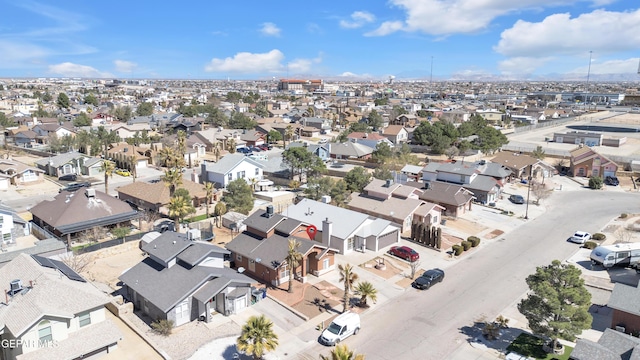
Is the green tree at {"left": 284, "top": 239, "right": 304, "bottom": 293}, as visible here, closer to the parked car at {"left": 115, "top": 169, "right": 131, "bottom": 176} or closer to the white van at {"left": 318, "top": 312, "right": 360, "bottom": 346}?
the white van at {"left": 318, "top": 312, "right": 360, "bottom": 346}

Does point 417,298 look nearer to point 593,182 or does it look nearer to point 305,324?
point 305,324

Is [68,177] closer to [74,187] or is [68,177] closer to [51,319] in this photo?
[74,187]

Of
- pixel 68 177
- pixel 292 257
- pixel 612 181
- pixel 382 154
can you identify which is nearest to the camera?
pixel 292 257

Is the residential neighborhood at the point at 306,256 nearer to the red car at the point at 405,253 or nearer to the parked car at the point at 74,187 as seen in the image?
the red car at the point at 405,253

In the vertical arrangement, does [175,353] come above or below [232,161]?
below

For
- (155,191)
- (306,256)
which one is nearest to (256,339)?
(306,256)

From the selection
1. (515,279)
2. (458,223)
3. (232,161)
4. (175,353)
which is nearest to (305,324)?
(175,353)
